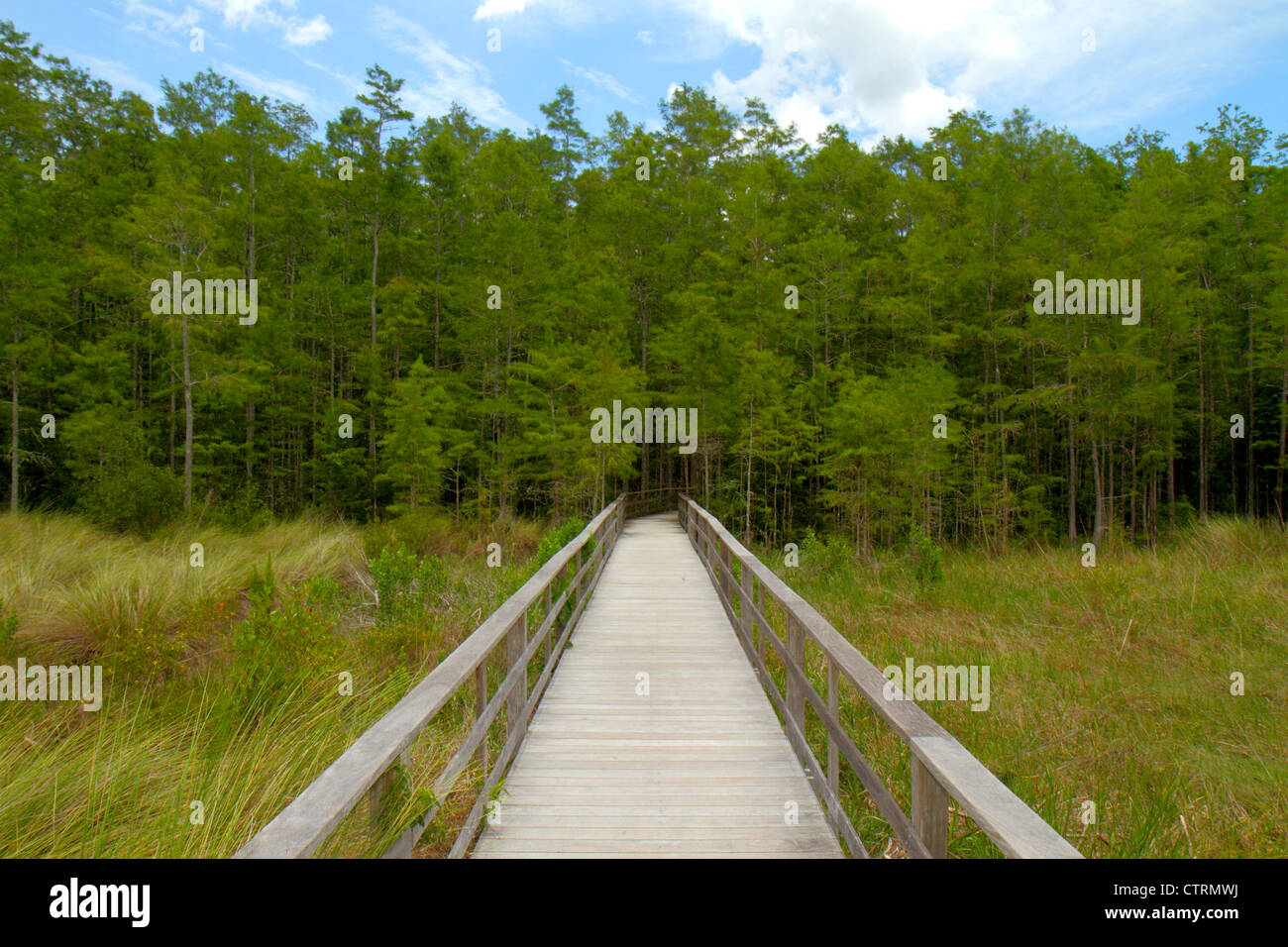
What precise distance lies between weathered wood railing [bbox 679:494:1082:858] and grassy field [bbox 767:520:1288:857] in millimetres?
548

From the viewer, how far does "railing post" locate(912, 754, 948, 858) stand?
2141 millimetres

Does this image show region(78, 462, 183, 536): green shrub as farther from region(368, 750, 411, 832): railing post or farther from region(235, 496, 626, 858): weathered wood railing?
region(368, 750, 411, 832): railing post

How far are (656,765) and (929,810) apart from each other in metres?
2.28

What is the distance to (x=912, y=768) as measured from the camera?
2230mm

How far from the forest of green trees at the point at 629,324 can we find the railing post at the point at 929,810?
17662 millimetres

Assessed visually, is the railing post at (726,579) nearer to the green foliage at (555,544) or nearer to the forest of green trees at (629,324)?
the green foliage at (555,544)

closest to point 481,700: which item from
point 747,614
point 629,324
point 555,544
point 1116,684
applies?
point 747,614

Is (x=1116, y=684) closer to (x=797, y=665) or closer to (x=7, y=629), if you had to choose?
(x=797, y=665)
